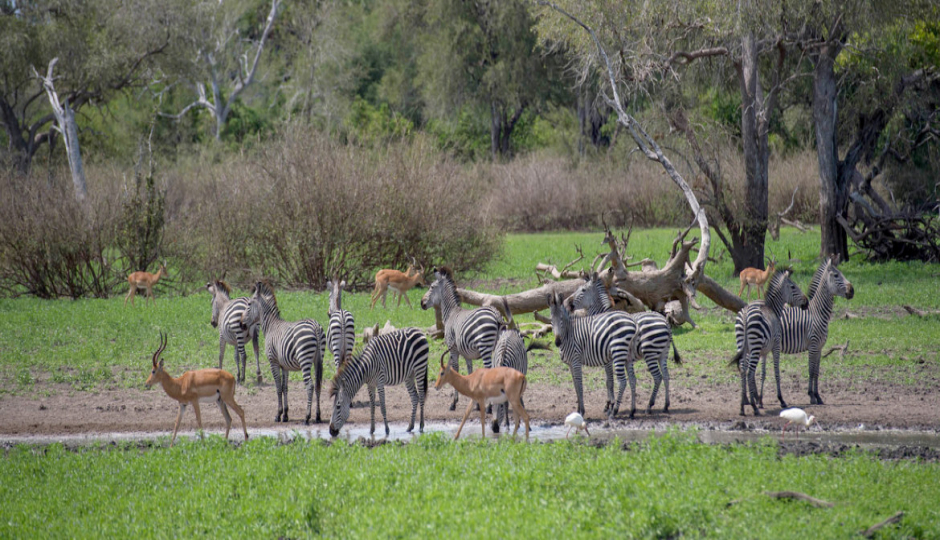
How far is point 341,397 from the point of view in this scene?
10156 mm

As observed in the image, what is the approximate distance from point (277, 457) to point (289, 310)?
10.4m

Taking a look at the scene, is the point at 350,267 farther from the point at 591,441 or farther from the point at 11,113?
the point at 11,113

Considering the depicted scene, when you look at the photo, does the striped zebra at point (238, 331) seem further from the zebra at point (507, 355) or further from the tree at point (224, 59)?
the tree at point (224, 59)

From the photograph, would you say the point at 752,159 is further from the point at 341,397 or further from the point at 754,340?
the point at 341,397

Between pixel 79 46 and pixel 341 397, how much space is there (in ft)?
105

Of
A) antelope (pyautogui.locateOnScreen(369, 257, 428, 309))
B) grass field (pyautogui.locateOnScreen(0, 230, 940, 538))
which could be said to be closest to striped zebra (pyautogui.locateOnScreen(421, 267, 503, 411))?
grass field (pyautogui.locateOnScreen(0, 230, 940, 538))

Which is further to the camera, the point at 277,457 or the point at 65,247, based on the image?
the point at 65,247

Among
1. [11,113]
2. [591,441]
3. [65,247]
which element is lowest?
[591,441]

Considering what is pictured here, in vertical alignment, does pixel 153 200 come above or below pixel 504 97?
below

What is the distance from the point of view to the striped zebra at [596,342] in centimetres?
1114

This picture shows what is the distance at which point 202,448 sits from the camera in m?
9.27

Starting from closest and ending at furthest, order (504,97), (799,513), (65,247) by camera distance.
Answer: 1. (799,513)
2. (65,247)
3. (504,97)

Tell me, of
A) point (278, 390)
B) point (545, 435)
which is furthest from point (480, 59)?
point (545, 435)

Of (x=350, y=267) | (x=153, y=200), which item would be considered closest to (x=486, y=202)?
(x=350, y=267)
